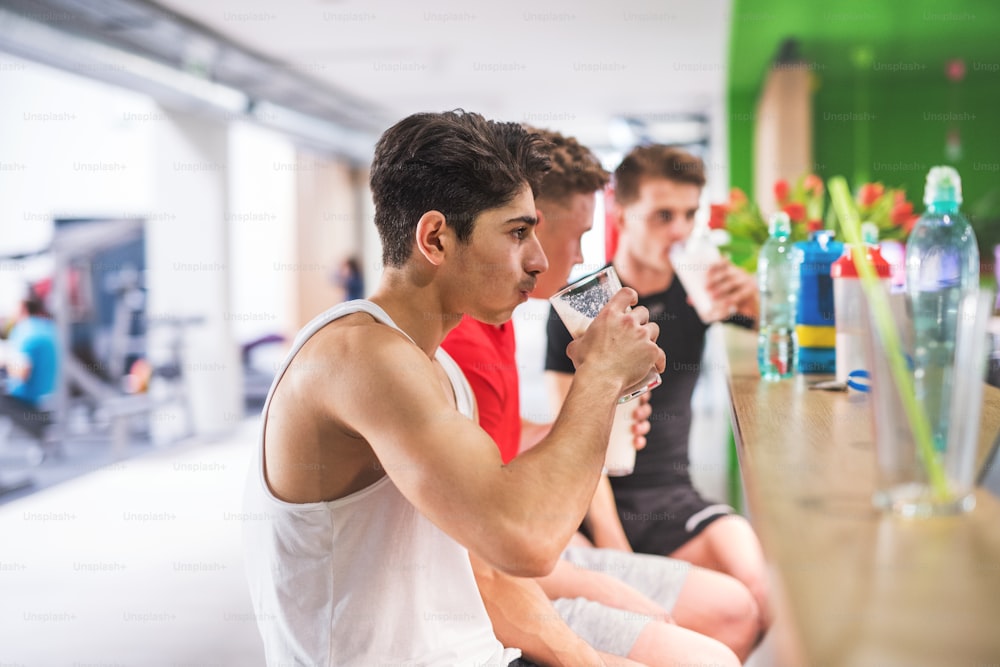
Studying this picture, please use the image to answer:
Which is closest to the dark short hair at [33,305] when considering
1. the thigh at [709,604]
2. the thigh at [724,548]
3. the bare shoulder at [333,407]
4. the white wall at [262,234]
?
the thigh at [724,548]

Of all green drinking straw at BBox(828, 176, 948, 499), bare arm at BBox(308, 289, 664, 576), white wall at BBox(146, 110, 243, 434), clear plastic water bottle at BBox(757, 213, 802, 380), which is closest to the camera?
green drinking straw at BBox(828, 176, 948, 499)

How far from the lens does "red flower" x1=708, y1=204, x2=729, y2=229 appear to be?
Answer: 2.37 m

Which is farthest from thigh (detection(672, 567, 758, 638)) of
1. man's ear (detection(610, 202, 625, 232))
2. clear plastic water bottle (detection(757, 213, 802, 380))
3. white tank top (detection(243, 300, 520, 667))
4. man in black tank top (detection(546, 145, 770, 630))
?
man's ear (detection(610, 202, 625, 232))

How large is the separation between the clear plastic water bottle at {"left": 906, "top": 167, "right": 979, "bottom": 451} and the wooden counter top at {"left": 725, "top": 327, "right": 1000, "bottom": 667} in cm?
11

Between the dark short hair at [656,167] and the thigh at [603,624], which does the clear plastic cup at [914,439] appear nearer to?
the thigh at [603,624]

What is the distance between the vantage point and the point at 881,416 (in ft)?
2.73

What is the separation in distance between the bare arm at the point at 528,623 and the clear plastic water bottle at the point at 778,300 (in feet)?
2.56

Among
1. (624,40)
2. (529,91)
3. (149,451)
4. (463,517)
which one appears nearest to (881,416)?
(463,517)

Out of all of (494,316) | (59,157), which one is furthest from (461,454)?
(59,157)

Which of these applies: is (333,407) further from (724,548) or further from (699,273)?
(699,273)

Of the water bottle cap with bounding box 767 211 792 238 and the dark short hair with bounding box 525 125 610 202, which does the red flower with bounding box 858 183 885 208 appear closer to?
the water bottle cap with bounding box 767 211 792 238

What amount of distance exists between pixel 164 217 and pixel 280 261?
570 centimetres

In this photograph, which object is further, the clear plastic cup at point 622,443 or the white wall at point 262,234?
the white wall at point 262,234

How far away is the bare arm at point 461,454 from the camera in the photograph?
3.12 feet
